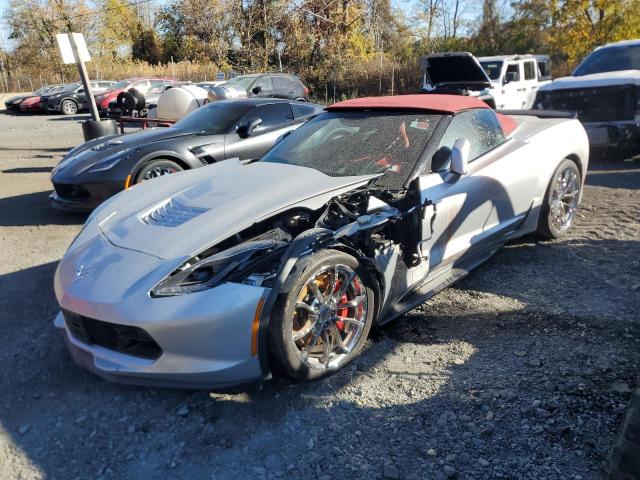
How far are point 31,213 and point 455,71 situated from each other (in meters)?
9.31

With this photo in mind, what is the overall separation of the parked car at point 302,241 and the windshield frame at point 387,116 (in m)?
0.01

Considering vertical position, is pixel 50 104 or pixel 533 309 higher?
pixel 50 104

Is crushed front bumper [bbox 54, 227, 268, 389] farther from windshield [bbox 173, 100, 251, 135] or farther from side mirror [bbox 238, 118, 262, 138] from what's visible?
windshield [bbox 173, 100, 251, 135]

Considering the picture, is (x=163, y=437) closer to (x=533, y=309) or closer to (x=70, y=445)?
(x=70, y=445)

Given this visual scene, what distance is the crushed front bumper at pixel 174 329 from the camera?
2.50 metres

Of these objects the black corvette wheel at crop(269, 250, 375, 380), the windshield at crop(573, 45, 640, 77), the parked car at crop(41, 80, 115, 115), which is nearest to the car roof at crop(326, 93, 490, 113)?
the black corvette wheel at crop(269, 250, 375, 380)

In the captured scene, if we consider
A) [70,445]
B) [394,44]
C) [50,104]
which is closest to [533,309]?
[70,445]

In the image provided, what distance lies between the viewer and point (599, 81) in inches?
316

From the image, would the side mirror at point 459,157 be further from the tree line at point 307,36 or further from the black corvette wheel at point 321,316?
the tree line at point 307,36

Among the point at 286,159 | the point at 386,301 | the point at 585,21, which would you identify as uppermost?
the point at 585,21

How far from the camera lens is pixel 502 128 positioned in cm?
445

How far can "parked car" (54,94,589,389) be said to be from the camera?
101 inches

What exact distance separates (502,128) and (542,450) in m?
2.95

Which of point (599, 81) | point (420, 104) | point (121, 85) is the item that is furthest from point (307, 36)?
point (420, 104)
